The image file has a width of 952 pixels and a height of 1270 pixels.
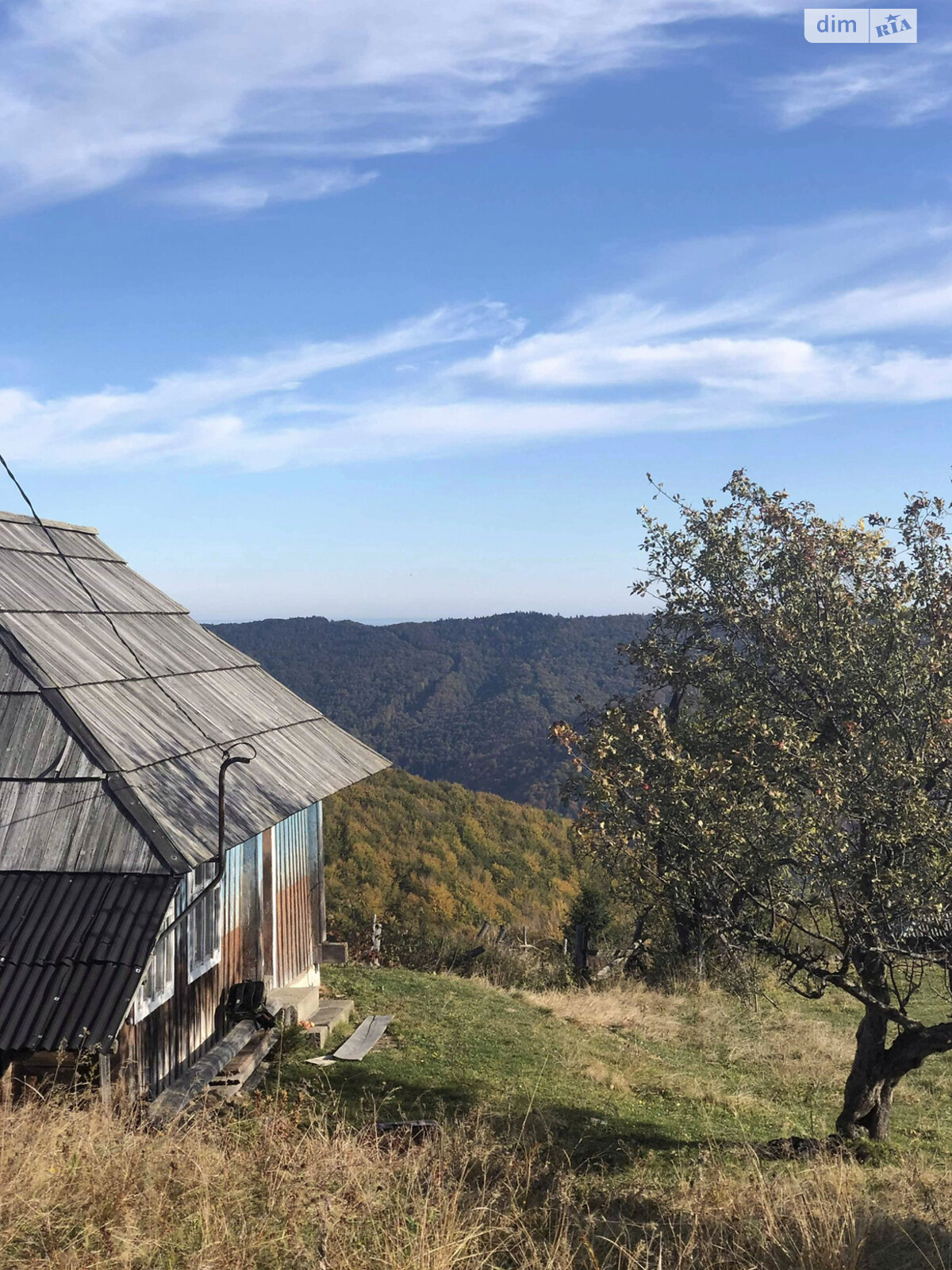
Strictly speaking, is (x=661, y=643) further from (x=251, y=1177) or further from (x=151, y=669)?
(x=251, y=1177)

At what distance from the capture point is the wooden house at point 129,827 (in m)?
8.48

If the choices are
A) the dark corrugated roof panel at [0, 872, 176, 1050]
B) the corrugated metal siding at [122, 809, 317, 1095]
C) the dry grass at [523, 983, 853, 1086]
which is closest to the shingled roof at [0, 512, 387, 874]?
the dark corrugated roof panel at [0, 872, 176, 1050]

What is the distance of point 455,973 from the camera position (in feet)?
70.0

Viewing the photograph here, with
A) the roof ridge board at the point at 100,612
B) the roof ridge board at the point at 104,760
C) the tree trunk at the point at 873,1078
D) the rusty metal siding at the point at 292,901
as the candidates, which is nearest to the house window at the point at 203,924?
the roof ridge board at the point at 104,760

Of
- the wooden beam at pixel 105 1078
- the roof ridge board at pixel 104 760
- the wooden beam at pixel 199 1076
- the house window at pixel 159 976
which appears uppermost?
the roof ridge board at pixel 104 760

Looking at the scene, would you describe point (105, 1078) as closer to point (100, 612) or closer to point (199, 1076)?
point (199, 1076)

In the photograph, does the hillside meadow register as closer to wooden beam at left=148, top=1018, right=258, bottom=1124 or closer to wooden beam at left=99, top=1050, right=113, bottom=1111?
wooden beam at left=99, top=1050, right=113, bottom=1111

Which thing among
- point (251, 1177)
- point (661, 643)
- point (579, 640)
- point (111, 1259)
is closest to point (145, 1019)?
point (251, 1177)

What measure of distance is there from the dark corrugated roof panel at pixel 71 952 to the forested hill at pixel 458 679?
7745 cm

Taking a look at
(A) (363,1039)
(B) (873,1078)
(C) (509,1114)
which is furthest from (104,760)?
(B) (873,1078)

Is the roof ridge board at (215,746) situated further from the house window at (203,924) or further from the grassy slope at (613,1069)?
the grassy slope at (613,1069)

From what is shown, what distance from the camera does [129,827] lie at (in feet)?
29.8

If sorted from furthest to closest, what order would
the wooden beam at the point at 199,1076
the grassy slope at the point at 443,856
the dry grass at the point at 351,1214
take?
the grassy slope at the point at 443,856 < the wooden beam at the point at 199,1076 < the dry grass at the point at 351,1214

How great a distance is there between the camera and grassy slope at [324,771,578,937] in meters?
41.5
